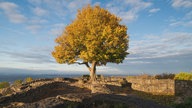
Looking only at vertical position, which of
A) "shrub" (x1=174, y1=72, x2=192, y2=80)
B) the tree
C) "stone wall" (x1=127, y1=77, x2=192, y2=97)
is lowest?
"stone wall" (x1=127, y1=77, x2=192, y2=97)

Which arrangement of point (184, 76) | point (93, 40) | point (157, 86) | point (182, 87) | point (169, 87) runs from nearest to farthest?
point (182, 87), point (169, 87), point (157, 86), point (184, 76), point (93, 40)

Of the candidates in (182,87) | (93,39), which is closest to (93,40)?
(93,39)

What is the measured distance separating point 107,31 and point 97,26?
2.20 metres

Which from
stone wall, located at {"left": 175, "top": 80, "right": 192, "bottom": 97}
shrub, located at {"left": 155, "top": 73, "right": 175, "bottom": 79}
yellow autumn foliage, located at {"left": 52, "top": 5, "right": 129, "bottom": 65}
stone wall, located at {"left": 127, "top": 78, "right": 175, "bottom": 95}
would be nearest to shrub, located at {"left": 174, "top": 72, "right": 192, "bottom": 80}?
shrub, located at {"left": 155, "top": 73, "right": 175, "bottom": 79}

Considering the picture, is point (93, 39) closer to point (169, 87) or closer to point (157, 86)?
point (157, 86)

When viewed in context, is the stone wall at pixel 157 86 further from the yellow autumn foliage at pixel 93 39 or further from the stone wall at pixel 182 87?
the yellow autumn foliage at pixel 93 39

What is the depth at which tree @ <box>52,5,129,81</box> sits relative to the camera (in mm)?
32500

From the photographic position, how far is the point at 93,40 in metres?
32.7

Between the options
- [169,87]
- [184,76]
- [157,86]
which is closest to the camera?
[169,87]

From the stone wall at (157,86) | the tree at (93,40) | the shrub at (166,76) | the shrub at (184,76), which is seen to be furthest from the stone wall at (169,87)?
the tree at (93,40)

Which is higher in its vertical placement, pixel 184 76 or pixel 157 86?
pixel 184 76

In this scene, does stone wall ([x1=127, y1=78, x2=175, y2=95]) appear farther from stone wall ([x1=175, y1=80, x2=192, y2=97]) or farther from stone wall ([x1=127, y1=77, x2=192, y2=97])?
stone wall ([x1=175, y1=80, x2=192, y2=97])

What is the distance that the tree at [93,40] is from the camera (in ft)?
107

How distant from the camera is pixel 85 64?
121 feet
